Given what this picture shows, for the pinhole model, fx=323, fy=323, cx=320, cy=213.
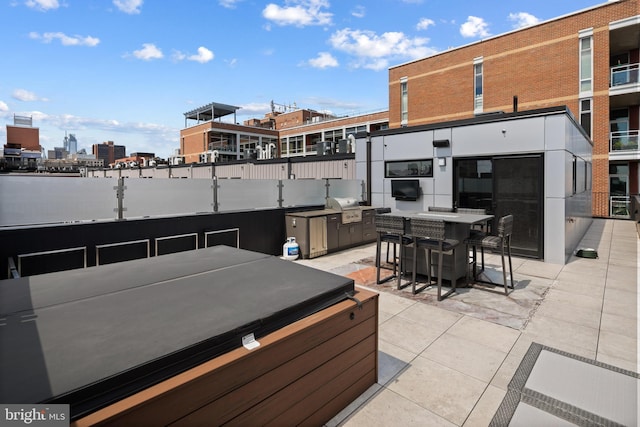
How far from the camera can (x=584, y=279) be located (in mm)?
5453

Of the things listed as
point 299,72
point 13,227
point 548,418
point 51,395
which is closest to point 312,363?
point 51,395

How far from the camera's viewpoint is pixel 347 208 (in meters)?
8.19

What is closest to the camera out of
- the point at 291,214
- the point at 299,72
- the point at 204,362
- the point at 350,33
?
the point at 204,362

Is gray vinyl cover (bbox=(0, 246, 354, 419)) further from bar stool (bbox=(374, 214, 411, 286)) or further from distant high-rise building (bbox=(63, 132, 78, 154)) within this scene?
distant high-rise building (bbox=(63, 132, 78, 154))

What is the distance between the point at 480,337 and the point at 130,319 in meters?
3.29

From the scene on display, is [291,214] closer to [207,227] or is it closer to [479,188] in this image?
[207,227]

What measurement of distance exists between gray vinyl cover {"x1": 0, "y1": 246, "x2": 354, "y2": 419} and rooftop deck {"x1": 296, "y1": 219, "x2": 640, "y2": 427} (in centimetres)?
98

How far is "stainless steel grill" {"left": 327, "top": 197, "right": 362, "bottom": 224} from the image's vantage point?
7892 mm

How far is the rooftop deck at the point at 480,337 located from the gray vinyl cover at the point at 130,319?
0.98m

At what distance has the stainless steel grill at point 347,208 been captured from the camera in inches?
311

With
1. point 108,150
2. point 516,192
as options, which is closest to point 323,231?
point 516,192

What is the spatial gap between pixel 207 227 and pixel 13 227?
2.66 meters

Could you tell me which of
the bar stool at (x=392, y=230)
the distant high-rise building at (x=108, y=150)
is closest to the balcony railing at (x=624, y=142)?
the bar stool at (x=392, y=230)

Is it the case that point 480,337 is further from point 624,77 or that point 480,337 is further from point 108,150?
point 108,150
